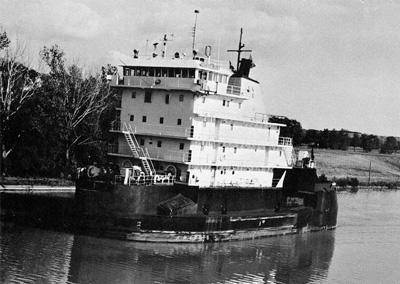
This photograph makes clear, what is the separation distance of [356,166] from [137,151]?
53.8 meters

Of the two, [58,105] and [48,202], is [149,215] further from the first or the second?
[58,105]

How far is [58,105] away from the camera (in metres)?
41.3

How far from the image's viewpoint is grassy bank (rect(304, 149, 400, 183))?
72688 millimetres

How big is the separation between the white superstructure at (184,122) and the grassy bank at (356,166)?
38367mm

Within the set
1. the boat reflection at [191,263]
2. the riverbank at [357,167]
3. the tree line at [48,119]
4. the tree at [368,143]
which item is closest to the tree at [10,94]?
the tree line at [48,119]

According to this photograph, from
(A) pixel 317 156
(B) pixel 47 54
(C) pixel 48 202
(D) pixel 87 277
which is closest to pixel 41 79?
(B) pixel 47 54

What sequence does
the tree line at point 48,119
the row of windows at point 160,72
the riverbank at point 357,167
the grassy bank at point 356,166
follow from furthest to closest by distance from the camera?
the grassy bank at point 356,166
the riverbank at point 357,167
the tree line at point 48,119
the row of windows at point 160,72

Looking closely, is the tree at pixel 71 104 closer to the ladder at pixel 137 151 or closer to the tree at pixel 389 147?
the ladder at pixel 137 151

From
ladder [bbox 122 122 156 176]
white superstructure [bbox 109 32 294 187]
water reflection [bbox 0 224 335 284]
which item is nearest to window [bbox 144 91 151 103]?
white superstructure [bbox 109 32 294 187]

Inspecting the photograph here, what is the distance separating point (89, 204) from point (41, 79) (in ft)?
68.7

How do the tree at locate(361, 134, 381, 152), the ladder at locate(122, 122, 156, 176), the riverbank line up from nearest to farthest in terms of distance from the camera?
the ladder at locate(122, 122, 156, 176), the riverbank, the tree at locate(361, 134, 381, 152)

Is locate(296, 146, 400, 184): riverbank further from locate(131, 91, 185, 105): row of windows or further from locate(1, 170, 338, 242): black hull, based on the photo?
locate(131, 91, 185, 105): row of windows

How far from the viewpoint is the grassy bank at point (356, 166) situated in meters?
72.7

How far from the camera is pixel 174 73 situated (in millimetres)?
29312
